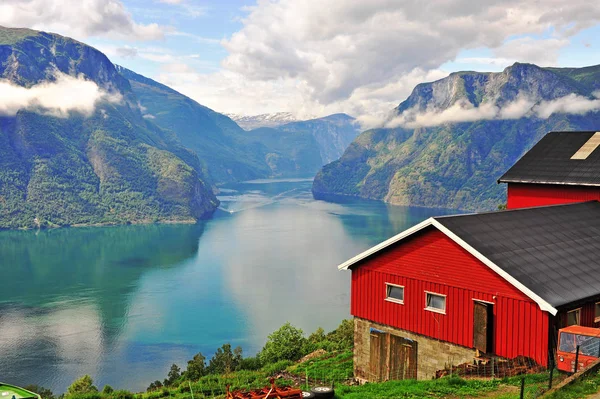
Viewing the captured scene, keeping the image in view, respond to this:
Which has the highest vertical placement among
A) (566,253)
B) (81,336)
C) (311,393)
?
(566,253)

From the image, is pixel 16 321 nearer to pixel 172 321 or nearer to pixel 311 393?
pixel 172 321

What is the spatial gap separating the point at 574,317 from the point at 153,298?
8626 cm

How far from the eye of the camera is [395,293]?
77.0ft

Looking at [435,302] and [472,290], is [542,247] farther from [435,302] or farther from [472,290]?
[435,302]

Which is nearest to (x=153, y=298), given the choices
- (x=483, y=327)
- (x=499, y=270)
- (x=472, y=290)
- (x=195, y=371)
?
(x=195, y=371)

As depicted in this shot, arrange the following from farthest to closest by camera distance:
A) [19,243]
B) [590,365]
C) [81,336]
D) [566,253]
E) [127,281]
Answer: [19,243] → [127,281] → [81,336] → [566,253] → [590,365]

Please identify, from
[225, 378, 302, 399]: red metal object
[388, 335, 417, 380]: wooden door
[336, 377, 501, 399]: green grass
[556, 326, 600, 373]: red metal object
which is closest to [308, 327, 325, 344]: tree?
[388, 335, 417, 380]: wooden door

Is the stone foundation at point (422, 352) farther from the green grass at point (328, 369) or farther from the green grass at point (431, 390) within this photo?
the green grass at point (431, 390)

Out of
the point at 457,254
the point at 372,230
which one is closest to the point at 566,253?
the point at 457,254

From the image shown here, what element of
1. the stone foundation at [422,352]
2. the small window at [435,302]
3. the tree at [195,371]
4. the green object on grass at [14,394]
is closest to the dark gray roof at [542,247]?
the small window at [435,302]

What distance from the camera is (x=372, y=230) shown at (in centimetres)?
17350

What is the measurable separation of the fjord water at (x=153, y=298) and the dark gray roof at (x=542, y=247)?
4682 cm

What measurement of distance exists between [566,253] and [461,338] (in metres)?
5.67

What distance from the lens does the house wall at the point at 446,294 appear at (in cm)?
1915
